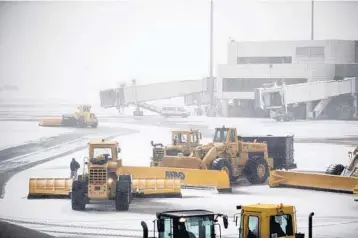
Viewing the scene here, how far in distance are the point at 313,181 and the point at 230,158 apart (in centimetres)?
242

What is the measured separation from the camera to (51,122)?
4112cm

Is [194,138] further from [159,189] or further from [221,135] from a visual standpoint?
[159,189]

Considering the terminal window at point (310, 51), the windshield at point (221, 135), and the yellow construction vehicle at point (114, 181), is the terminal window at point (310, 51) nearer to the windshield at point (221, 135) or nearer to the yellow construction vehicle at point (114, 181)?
the windshield at point (221, 135)

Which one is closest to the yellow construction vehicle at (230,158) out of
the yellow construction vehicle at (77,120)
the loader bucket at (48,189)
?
the loader bucket at (48,189)

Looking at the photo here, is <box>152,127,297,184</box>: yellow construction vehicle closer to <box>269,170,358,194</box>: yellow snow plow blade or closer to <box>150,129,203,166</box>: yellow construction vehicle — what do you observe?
<box>150,129,203,166</box>: yellow construction vehicle

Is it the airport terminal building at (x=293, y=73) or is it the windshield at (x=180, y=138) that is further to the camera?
the airport terminal building at (x=293, y=73)

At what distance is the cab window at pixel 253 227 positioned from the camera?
1577cm

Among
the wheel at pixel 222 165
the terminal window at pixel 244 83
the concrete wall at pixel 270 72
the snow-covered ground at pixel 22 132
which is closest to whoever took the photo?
the wheel at pixel 222 165

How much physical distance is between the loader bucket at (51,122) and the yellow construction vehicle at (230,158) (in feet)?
44.0

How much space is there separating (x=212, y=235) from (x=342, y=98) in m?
22.4

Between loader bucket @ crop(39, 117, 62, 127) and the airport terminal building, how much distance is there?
681 centimetres

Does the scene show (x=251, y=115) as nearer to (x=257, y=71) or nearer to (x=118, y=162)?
(x=257, y=71)

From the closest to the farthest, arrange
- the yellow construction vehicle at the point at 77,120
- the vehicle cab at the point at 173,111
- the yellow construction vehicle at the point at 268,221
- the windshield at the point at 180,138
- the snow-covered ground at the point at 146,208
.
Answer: the yellow construction vehicle at the point at 268,221 → the snow-covered ground at the point at 146,208 → the windshield at the point at 180,138 → the yellow construction vehicle at the point at 77,120 → the vehicle cab at the point at 173,111

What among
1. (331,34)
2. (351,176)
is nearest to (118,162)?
(351,176)
